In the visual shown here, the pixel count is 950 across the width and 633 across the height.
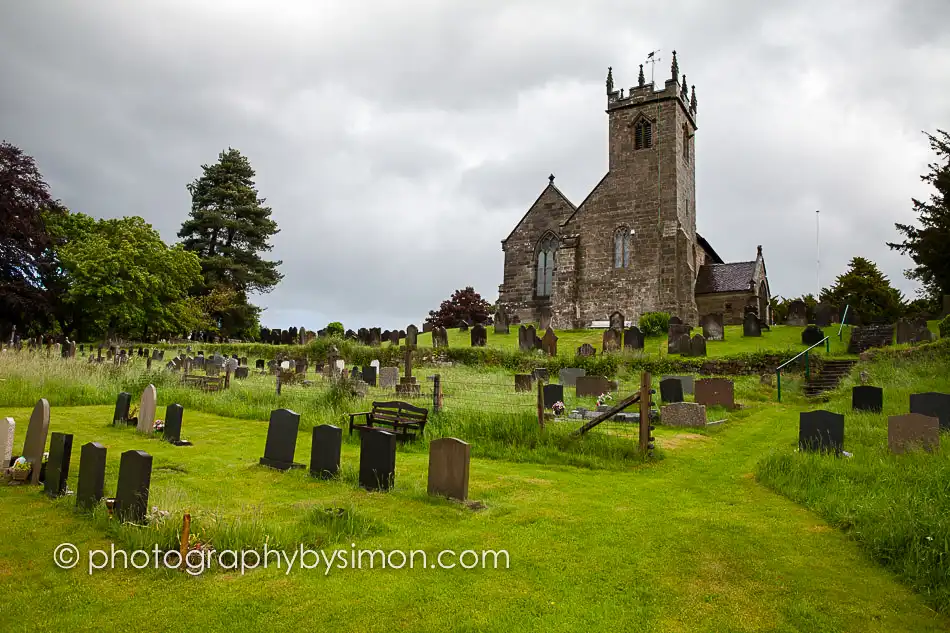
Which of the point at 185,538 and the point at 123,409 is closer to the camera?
the point at 185,538

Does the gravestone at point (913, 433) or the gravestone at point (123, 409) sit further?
the gravestone at point (123, 409)

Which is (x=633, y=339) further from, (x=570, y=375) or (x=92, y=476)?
(x=92, y=476)

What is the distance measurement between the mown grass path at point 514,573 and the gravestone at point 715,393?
723 cm

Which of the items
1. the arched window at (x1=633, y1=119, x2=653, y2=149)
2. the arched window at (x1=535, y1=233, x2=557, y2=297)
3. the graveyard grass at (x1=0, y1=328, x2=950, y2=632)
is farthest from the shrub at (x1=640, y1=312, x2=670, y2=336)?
the graveyard grass at (x1=0, y1=328, x2=950, y2=632)

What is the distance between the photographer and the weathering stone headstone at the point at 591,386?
53.7 ft

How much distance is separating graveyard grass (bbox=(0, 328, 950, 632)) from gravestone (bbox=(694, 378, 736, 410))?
4.74 meters

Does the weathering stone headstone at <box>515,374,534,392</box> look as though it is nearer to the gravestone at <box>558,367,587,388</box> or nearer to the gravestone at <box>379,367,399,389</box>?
the gravestone at <box>558,367,587,388</box>

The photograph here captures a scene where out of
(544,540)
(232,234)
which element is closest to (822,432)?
(544,540)

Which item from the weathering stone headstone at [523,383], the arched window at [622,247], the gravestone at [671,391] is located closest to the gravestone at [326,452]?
the weathering stone headstone at [523,383]

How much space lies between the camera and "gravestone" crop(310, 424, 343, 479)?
26.9ft

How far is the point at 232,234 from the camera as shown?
159ft

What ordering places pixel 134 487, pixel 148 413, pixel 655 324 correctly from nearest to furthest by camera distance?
pixel 134 487, pixel 148 413, pixel 655 324

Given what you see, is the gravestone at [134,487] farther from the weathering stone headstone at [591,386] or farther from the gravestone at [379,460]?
the weathering stone headstone at [591,386]

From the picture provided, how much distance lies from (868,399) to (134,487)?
46.8 feet
